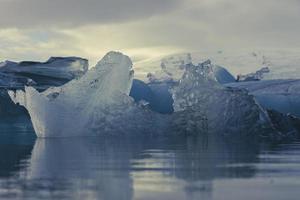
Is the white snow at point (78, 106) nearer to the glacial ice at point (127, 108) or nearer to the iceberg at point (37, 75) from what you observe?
the glacial ice at point (127, 108)

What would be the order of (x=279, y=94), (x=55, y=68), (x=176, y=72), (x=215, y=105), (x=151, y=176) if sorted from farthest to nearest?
(x=176, y=72) → (x=55, y=68) → (x=279, y=94) → (x=215, y=105) → (x=151, y=176)

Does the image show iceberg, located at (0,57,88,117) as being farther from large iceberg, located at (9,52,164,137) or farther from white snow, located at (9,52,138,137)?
large iceberg, located at (9,52,164,137)

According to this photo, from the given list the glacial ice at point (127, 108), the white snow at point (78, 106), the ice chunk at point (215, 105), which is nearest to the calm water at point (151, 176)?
the white snow at point (78, 106)

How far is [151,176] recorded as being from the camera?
13719mm

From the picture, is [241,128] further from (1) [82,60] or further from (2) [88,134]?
(1) [82,60]

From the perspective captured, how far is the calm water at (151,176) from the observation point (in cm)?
1095

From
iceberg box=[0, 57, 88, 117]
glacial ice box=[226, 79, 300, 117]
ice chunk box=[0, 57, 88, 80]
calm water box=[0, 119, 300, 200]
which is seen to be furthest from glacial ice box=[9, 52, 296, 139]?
iceberg box=[0, 57, 88, 117]

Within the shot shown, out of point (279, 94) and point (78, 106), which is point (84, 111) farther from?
point (279, 94)

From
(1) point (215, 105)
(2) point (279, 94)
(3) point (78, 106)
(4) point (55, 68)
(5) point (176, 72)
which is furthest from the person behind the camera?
(5) point (176, 72)

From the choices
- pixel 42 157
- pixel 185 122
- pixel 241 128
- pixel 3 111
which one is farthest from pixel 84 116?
pixel 3 111

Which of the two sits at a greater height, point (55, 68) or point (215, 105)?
point (55, 68)

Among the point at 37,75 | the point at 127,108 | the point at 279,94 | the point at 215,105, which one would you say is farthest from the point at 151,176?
the point at 37,75

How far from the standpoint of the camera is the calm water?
10.9 metres

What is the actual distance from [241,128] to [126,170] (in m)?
19.6
